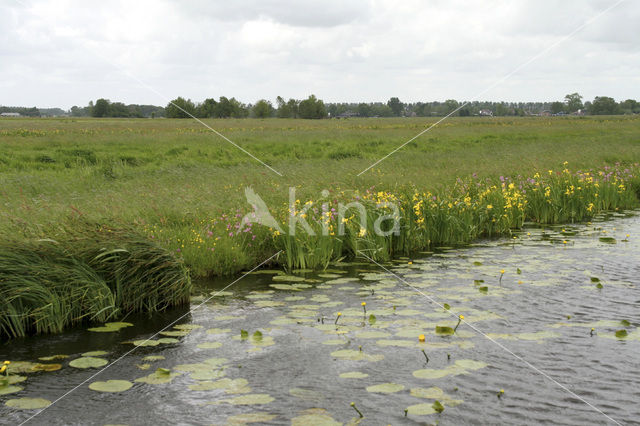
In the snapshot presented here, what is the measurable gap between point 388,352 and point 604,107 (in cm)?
14907

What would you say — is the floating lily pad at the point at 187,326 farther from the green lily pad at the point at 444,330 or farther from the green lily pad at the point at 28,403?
the green lily pad at the point at 444,330

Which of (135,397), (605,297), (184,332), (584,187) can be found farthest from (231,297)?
(584,187)


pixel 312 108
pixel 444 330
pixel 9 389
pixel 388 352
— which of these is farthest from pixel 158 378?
pixel 312 108

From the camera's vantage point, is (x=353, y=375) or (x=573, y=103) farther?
(x=573, y=103)

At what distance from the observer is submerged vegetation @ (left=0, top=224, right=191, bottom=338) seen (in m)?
6.85

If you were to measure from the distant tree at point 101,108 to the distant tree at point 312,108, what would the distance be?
33.1m

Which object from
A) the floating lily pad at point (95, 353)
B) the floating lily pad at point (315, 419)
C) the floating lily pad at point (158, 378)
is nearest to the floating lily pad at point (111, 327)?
the floating lily pad at point (95, 353)

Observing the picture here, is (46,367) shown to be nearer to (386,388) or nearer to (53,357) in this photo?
(53,357)

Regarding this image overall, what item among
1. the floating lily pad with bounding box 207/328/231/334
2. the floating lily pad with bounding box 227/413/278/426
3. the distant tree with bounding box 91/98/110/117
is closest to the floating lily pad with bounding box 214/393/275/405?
the floating lily pad with bounding box 227/413/278/426

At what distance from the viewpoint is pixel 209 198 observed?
13.3m

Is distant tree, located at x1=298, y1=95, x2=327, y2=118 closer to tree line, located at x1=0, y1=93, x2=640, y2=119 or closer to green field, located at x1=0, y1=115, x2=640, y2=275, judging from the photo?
tree line, located at x1=0, y1=93, x2=640, y2=119

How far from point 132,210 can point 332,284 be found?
502cm

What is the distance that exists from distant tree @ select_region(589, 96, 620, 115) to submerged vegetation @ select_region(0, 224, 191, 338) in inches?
5748

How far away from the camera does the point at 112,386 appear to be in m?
5.30
